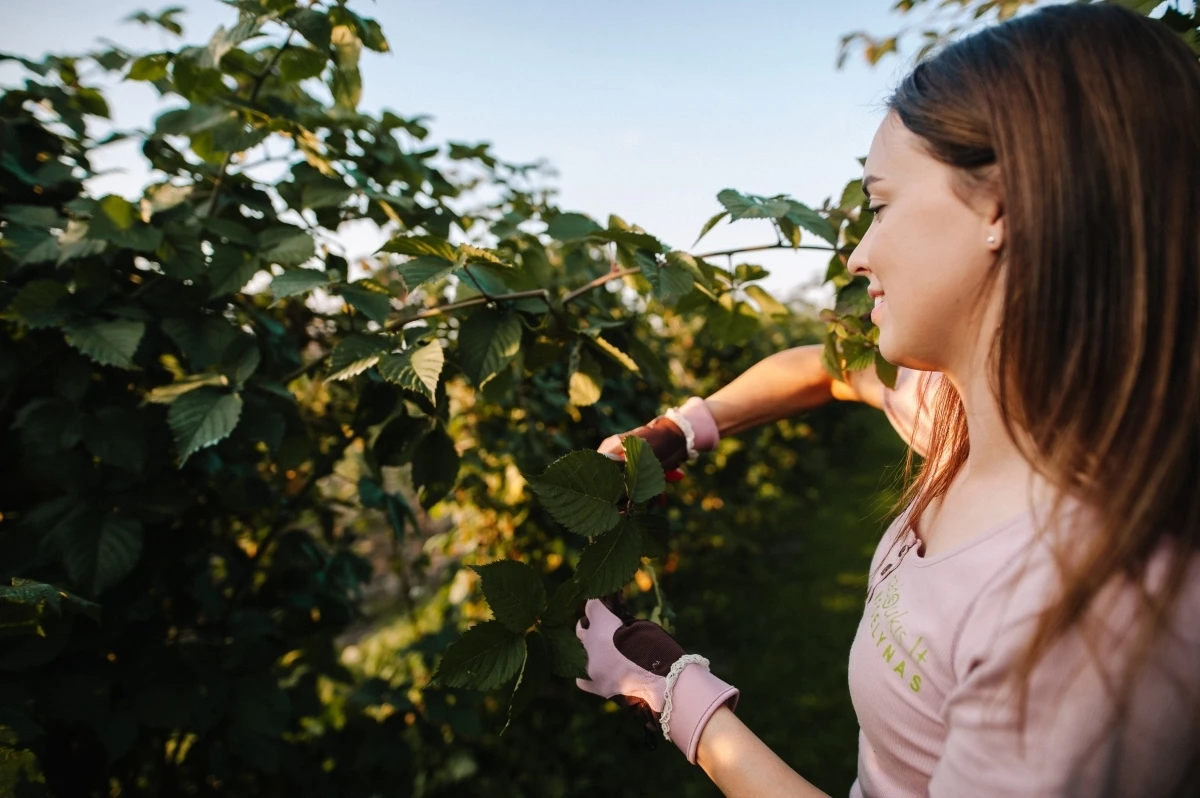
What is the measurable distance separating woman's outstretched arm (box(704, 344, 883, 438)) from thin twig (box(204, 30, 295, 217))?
52.1 inches

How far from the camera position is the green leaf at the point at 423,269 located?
1288 millimetres

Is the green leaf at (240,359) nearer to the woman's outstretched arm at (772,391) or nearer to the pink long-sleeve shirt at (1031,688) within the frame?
the woman's outstretched arm at (772,391)

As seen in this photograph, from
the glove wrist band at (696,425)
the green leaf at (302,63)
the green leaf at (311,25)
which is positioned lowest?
the glove wrist band at (696,425)

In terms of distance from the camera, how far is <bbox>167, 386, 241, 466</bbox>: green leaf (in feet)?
4.66

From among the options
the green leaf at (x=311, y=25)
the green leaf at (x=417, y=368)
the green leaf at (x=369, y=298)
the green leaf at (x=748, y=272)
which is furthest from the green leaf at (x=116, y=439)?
the green leaf at (x=748, y=272)

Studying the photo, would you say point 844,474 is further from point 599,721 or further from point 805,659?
point 599,721

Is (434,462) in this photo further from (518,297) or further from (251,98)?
(251,98)

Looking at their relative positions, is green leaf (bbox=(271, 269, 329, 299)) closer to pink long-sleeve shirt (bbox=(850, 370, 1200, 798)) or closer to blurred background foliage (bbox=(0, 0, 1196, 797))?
blurred background foliage (bbox=(0, 0, 1196, 797))

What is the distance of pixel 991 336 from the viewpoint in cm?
93

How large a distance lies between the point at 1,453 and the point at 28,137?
866mm

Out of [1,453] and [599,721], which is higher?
[1,453]

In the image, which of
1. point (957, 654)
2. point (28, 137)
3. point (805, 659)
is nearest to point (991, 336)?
point (957, 654)

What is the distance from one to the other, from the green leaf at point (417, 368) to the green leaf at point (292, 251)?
45cm

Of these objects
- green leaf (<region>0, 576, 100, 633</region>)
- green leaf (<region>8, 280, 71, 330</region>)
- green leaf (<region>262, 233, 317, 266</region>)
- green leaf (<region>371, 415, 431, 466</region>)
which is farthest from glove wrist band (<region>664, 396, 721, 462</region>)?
green leaf (<region>8, 280, 71, 330</region>)
